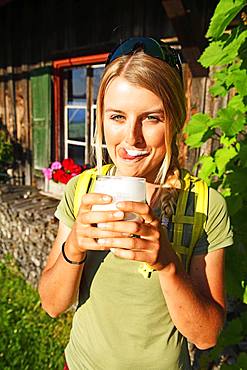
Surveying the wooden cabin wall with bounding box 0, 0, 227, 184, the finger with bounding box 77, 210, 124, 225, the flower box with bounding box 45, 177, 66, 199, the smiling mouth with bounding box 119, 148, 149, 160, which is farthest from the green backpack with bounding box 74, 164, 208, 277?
the flower box with bounding box 45, 177, 66, 199

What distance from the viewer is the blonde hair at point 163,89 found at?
0.94 m

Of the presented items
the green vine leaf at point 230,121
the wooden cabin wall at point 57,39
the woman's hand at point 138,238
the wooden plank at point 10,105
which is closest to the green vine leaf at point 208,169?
the green vine leaf at point 230,121

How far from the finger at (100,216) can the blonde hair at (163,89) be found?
0.30 m

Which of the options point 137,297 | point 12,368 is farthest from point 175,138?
point 12,368

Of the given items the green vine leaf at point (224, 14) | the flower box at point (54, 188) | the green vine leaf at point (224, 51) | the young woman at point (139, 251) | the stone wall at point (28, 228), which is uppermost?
the green vine leaf at point (224, 14)

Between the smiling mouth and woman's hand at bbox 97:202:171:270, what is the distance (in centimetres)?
23

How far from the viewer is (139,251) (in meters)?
0.79

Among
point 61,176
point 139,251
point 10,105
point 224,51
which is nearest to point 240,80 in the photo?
point 224,51

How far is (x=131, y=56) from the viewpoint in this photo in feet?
3.27

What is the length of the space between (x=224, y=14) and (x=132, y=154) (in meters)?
0.74

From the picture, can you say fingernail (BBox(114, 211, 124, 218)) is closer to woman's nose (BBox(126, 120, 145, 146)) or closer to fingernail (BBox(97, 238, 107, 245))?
fingernail (BBox(97, 238, 107, 245))

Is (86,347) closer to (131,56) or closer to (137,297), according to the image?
(137,297)

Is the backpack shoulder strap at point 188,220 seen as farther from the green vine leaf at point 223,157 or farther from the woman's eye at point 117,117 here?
the green vine leaf at point 223,157

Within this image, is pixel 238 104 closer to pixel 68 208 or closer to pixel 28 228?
pixel 68 208
